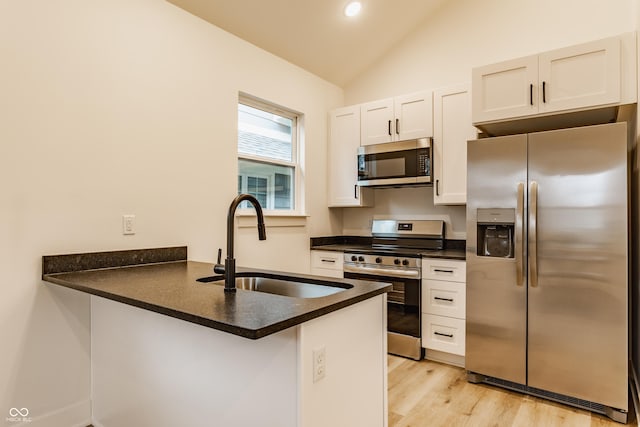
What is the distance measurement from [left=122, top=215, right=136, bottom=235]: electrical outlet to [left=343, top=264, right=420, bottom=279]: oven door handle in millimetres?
1827

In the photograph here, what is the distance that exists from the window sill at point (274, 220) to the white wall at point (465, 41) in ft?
2.55

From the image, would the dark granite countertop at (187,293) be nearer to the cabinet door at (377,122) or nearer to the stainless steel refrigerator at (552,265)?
the stainless steel refrigerator at (552,265)

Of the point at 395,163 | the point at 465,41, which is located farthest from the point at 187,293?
the point at 465,41

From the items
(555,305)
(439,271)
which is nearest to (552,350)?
(555,305)

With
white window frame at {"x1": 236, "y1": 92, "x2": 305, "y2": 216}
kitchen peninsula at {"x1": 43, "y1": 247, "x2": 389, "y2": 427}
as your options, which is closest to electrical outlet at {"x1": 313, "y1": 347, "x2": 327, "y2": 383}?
kitchen peninsula at {"x1": 43, "y1": 247, "x2": 389, "y2": 427}

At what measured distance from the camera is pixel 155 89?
2.44 metres

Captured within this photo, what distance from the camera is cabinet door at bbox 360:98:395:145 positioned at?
3512mm

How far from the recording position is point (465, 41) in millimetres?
3418

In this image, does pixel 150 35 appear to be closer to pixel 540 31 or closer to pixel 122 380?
pixel 122 380

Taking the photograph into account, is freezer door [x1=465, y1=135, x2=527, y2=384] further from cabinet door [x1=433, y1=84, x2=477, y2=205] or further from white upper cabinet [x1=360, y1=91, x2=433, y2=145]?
white upper cabinet [x1=360, y1=91, x2=433, y2=145]

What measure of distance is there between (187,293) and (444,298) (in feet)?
6.95

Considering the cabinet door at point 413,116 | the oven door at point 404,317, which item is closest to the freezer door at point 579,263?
the oven door at point 404,317

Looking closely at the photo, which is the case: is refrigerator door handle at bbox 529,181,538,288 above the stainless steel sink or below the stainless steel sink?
above

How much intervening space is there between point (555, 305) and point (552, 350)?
285 mm
